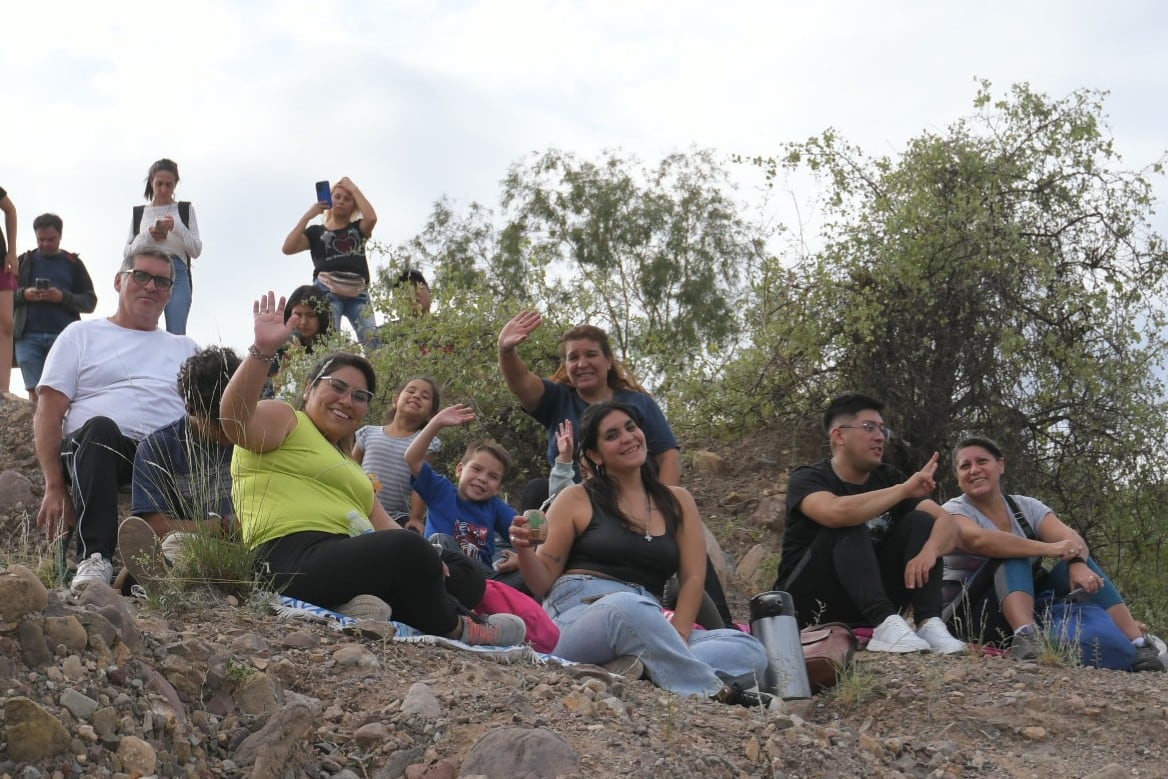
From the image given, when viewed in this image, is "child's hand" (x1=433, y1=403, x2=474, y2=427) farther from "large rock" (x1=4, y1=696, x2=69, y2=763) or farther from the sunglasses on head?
"large rock" (x1=4, y1=696, x2=69, y2=763)

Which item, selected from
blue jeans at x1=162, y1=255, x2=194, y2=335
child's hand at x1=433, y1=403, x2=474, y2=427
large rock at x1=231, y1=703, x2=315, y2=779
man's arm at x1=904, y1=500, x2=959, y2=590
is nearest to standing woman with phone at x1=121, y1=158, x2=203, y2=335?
blue jeans at x1=162, y1=255, x2=194, y2=335

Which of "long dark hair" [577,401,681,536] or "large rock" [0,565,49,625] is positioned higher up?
"long dark hair" [577,401,681,536]

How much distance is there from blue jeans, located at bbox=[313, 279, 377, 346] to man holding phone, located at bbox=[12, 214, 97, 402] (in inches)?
66.3

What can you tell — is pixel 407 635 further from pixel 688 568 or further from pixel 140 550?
pixel 688 568

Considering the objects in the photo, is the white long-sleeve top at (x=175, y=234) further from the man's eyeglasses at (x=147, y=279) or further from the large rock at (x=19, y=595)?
the large rock at (x=19, y=595)

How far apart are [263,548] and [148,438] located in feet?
3.04

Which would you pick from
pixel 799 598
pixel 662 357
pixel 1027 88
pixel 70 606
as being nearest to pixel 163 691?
pixel 70 606

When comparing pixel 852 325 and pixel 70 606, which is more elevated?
pixel 852 325

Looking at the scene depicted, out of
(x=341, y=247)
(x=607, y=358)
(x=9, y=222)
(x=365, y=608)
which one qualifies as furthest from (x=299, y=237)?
(x=365, y=608)

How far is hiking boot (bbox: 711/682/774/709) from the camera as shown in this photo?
4.91 meters

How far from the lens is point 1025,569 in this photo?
6.17m

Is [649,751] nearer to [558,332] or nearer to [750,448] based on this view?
[558,332]

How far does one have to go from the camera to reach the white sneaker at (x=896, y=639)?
561 cm

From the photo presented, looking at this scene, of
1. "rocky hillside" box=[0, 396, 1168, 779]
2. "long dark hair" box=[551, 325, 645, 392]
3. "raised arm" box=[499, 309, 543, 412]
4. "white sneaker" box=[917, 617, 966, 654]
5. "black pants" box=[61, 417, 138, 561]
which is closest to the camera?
"rocky hillside" box=[0, 396, 1168, 779]
